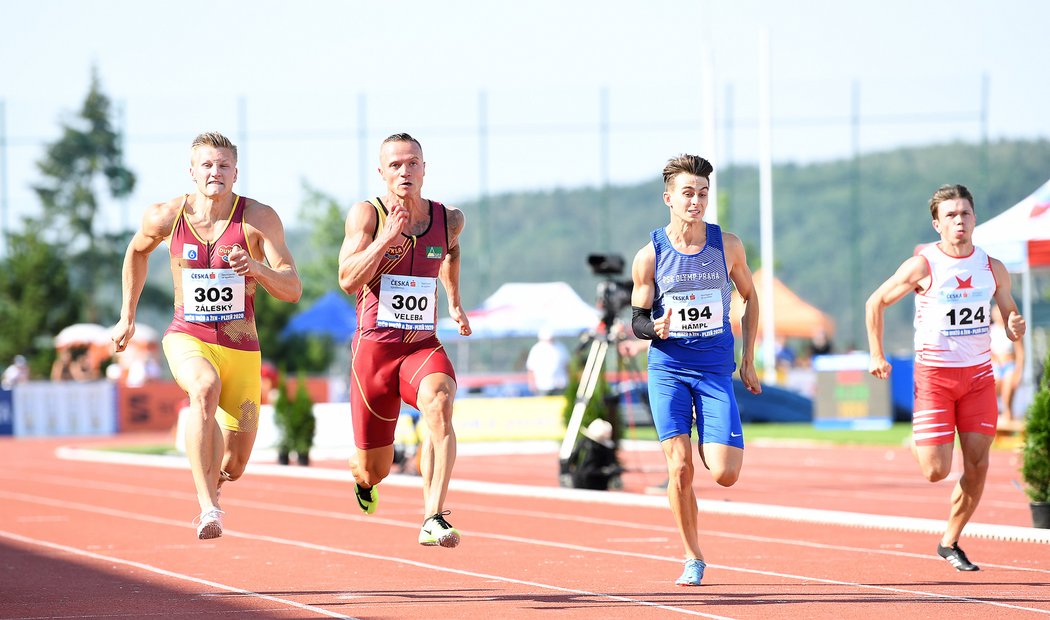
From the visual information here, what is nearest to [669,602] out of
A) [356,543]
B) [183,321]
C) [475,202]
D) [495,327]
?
[183,321]

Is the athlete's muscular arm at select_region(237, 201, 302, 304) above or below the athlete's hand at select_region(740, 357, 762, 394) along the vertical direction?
above

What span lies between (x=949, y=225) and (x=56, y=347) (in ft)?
111

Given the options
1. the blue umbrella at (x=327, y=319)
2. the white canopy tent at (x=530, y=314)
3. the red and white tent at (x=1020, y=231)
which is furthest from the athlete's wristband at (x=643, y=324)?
the blue umbrella at (x=327, y=319)

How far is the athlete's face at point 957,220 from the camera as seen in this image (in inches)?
356

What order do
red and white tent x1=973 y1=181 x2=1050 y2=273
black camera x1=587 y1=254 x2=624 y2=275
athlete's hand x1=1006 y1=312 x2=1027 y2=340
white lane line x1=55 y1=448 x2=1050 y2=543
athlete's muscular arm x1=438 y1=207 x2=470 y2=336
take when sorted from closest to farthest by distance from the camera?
athlete's muscular arm x1=438 y1=207 x2=470 y2=336 < athlete's hand x1=1006 y1=312 x2=1027 y2=340 < white lane line x1=55 y1=448 x2=1050 y2=543 < black camera x1=587 y1=254 x2=624 y2=275 < red and white tent x1=973 y1=181 x2=1050 y2=273

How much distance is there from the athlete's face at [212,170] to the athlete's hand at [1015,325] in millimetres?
4238

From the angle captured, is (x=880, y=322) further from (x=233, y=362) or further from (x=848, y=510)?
(x=848, y=510)

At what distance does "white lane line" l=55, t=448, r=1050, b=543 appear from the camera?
11.3 m

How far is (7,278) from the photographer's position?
41.1m

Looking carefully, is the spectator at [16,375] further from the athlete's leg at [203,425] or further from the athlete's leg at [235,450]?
the athlete's leg at [203,425]

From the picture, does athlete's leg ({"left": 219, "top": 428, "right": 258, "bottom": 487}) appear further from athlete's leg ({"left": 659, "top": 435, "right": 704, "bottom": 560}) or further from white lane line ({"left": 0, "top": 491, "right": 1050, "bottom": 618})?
athlete's leg ({"left": 659, "top": 435, "right": 704, "bottom": 560})

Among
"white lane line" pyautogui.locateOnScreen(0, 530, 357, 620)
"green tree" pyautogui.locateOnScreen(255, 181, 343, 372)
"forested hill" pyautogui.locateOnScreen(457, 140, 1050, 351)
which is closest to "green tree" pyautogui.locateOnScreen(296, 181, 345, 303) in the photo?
"green tree" pyautogui.locateOnScreen(255, 181, 343, 372)

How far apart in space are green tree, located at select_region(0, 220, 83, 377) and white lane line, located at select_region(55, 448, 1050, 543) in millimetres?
19335

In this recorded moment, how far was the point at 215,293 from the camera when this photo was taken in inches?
327
